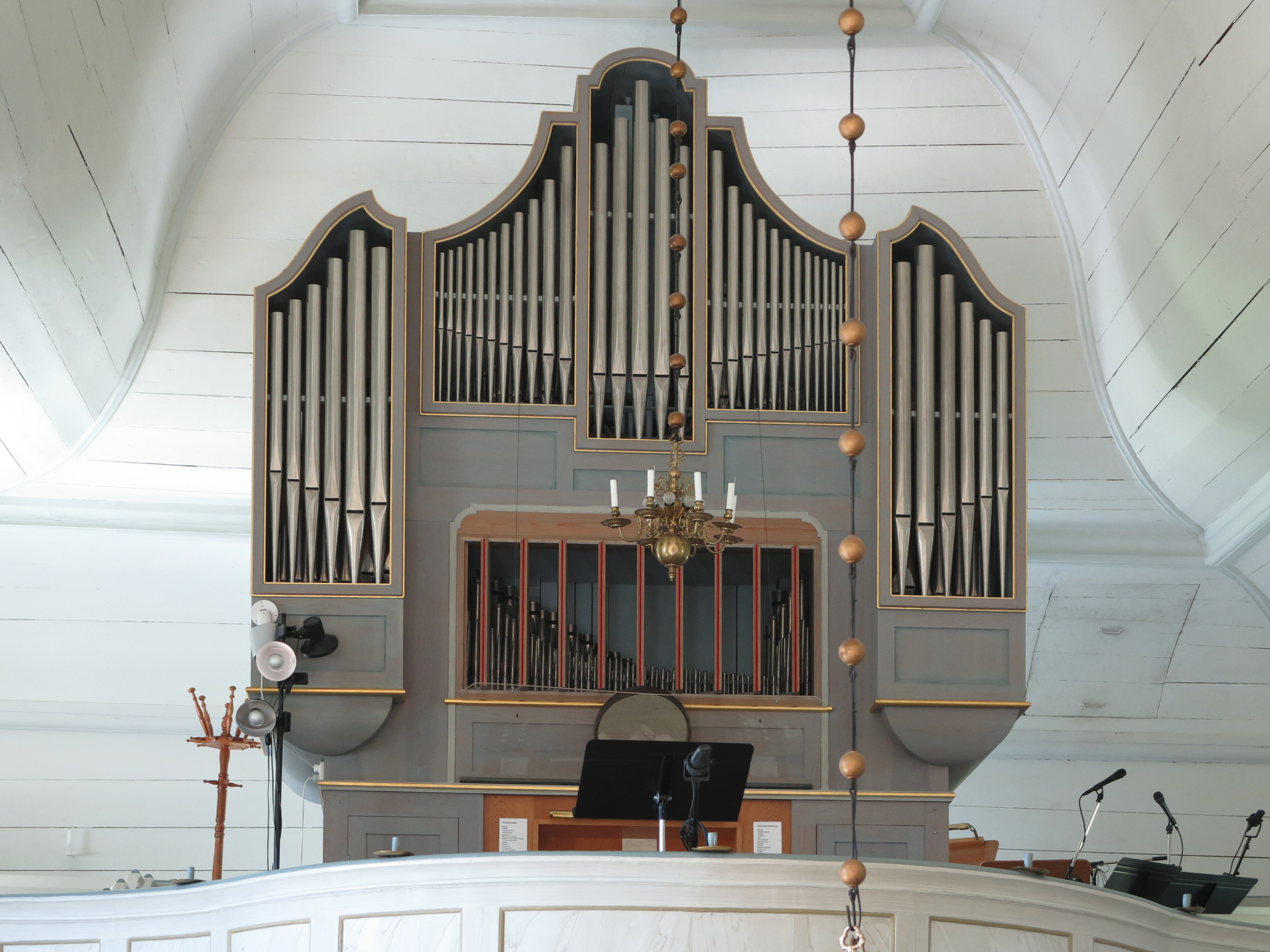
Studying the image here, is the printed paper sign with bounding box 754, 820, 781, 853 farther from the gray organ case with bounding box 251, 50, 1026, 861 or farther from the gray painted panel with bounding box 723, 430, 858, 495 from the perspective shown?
the gray painted panel with bounding box 723, 430, 858, 495

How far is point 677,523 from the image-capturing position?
20.7 feet

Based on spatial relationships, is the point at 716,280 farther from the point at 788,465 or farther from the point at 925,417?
the point at 925,417

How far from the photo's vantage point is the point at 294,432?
23.7ft

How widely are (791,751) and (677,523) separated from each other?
152 cm

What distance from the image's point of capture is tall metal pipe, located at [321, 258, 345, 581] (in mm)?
7148

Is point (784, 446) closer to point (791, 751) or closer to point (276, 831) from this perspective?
point (791, 751)

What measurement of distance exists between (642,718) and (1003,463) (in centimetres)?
204

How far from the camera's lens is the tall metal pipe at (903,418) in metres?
7.29

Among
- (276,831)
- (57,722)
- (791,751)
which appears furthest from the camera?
(57,722)

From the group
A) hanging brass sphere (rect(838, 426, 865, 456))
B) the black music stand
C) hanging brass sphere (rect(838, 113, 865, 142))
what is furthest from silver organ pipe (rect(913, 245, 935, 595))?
hanging brass sphere (rect(838, 113, 865, 142))

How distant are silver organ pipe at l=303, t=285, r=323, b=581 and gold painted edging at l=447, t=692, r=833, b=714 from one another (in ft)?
2.91

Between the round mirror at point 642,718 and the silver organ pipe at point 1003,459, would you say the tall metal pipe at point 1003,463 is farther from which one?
the round mirror at point 642,718

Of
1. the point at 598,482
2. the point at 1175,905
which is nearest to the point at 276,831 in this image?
the point at 598,482

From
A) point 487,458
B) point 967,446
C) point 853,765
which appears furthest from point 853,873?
point 487,458
